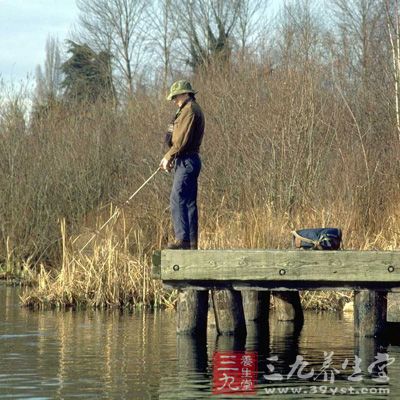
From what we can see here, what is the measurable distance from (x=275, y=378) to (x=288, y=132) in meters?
9.78

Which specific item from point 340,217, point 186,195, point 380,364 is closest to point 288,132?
point 340,217

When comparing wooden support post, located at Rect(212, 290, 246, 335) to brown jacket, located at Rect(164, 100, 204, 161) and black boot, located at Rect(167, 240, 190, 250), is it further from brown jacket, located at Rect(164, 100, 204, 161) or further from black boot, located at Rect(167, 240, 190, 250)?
brown jacket, located at Rect(164, 100, 204, 161)

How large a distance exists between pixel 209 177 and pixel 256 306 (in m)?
6.12

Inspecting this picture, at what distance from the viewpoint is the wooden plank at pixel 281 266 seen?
12547mm

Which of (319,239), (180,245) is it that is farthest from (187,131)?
(319,239)

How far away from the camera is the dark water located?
1025 cm

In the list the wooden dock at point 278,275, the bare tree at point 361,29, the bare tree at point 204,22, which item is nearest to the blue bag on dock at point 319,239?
the wooden dock at point 278,275

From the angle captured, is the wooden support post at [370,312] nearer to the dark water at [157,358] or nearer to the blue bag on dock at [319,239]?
the dark water at [157,358]

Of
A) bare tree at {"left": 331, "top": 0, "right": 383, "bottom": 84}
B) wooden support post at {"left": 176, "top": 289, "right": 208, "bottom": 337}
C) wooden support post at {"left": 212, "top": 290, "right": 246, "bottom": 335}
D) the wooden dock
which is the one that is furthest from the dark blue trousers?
bare tree at {"left": 331, "top": 0, "right": 383, "bottom": 84}

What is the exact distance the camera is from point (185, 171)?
43.9 ft

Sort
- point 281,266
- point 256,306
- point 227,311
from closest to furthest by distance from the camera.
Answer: point 281,266
point 227,311
point 256,306

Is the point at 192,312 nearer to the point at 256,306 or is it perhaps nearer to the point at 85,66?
the point at 256,306

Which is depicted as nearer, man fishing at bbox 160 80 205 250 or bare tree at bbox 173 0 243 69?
man fishing at bbox 160 80 205 250

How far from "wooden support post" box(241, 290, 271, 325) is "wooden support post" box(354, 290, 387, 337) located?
6.42 feet
